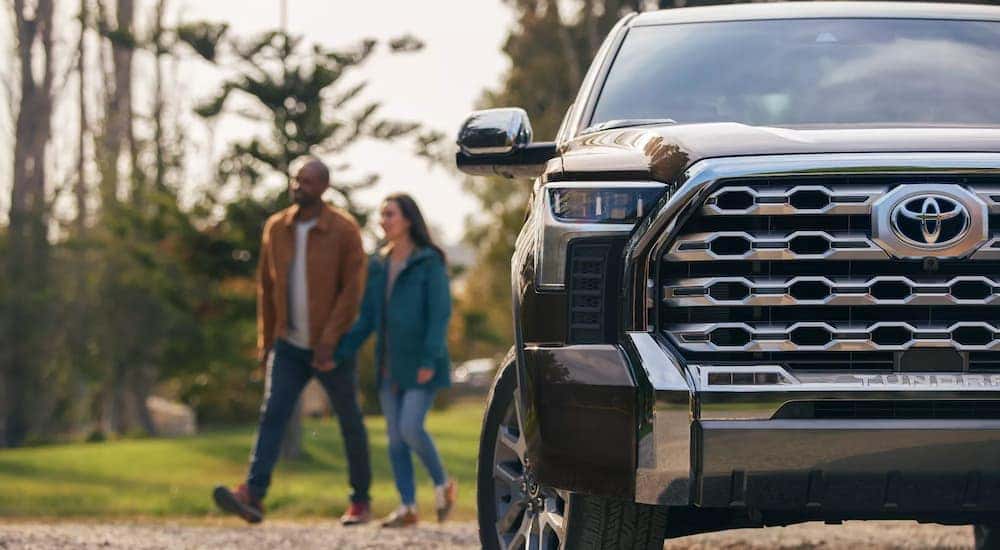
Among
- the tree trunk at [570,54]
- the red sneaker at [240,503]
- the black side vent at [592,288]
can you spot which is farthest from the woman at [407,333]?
the tree trunk at [570,54]

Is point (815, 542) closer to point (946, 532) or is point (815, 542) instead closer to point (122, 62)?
point (946, 532)

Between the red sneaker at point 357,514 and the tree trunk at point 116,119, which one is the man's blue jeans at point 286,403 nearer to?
the red sneaker at point 357,514

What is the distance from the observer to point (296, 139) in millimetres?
20547

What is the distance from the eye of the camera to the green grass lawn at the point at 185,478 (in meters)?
12.8

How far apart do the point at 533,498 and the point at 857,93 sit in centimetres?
165

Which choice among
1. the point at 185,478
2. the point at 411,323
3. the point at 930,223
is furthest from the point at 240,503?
the point at 185,478

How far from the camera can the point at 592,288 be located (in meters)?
4.42

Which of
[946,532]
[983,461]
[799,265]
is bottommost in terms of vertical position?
[946,532]

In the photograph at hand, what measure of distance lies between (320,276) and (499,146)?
14.5 ft

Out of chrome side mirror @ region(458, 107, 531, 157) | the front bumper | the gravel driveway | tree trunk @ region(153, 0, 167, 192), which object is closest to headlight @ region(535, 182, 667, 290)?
the front bumper

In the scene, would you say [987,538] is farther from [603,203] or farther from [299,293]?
[299,293]

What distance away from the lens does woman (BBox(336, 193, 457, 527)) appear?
977 cm

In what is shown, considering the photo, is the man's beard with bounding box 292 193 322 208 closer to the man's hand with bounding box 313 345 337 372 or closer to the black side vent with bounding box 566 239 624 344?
the man's hand with bounding box 313 345 337 372

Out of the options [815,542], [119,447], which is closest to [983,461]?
[815,542]
